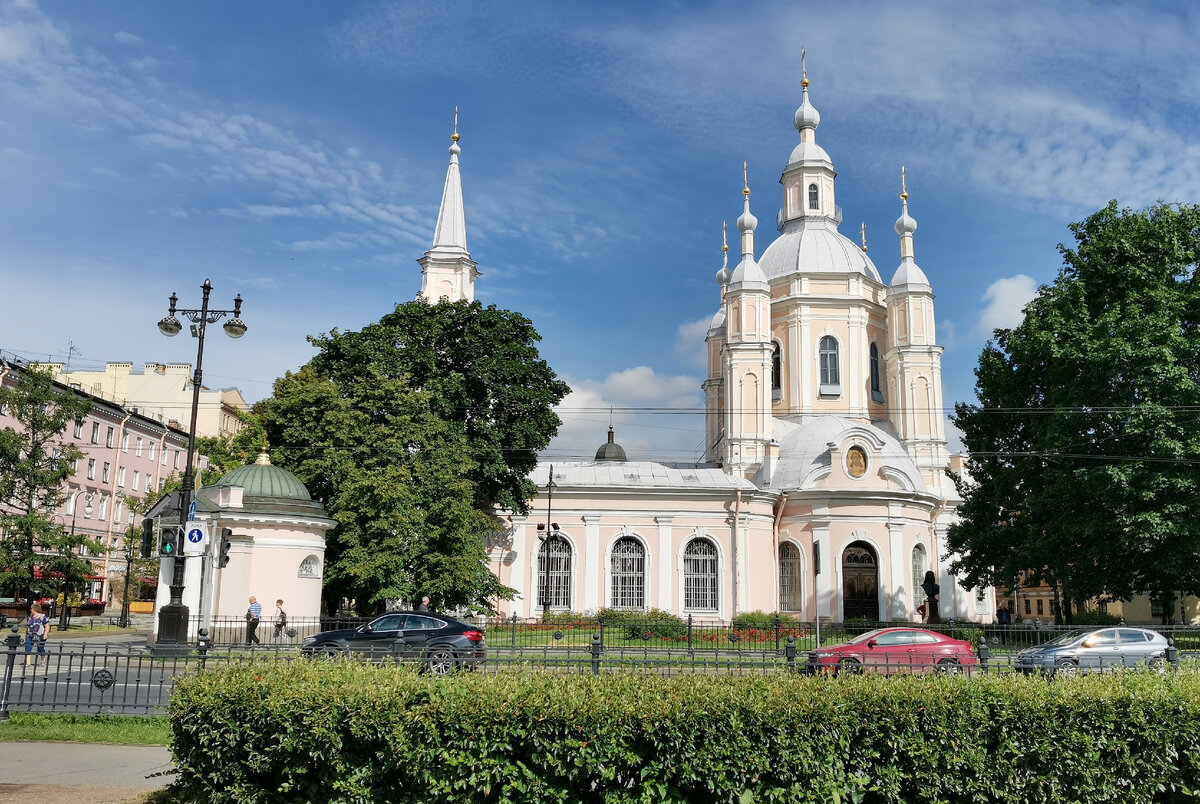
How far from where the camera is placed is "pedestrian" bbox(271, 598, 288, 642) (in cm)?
2280

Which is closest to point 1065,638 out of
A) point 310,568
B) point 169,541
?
point 169,541

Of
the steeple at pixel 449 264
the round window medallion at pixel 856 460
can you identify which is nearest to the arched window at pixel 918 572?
the round window medallion at pixel 856 460

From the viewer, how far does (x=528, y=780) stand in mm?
6957

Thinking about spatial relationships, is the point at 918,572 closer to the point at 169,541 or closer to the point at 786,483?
the point at 786,483

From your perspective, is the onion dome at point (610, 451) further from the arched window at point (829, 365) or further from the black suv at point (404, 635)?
the black suv at point (404, 635)

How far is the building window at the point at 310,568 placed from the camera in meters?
27.0

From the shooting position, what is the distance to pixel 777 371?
4884cm

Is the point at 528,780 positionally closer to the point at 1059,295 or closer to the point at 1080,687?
the point at 1080,687

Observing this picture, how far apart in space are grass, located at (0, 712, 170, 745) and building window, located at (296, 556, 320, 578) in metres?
13.7

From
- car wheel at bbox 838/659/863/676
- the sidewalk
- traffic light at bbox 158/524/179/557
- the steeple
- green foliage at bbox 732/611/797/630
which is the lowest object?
the sidewalk

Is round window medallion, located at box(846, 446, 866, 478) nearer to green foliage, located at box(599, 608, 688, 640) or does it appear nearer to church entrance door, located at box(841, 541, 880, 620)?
church entrance door, located at box(841, 541, 880, 620)

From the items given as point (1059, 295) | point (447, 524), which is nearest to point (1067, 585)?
point (1059, 295)

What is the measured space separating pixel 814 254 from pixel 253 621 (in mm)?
36536

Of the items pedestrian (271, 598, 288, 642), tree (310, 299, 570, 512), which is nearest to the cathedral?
tree (310, 299, 570, 512)
